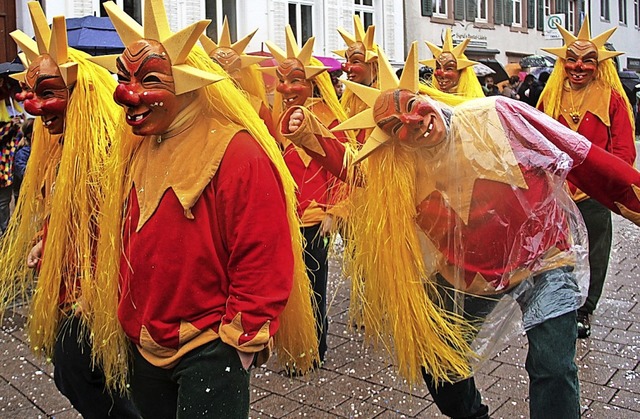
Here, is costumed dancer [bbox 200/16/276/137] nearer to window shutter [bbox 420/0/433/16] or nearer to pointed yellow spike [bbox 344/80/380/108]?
pointed yellow spike [bbox 344/80/380/108]

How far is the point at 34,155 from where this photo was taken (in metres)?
2.93

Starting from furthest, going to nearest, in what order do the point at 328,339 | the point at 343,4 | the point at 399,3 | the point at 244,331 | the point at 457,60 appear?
1. the point at 399,3
2. the point at 343,4
3. the point at 457,60
4. the point at 328,339
5. the point at 244,331

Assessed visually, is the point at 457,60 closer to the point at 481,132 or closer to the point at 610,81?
the point at 610,81

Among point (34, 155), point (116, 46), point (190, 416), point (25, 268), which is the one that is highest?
point (116, 46)

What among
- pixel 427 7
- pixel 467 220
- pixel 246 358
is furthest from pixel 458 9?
pixel 246 358

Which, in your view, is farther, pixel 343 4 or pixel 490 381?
pixel 343 4

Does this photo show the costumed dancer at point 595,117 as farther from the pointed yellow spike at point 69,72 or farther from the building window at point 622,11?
the building window at point 622,11

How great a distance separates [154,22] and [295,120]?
74 cm


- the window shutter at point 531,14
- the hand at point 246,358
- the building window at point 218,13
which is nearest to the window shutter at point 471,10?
the window shutter at point 531,14

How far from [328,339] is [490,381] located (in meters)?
1.18

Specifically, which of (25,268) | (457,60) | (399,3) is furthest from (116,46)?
(399,3)

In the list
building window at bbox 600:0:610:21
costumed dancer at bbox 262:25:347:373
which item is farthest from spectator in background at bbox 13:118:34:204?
building window at bbox 600:0:610:21

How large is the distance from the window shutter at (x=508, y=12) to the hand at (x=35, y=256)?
21.2m

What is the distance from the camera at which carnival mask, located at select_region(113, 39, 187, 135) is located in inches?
82.3
